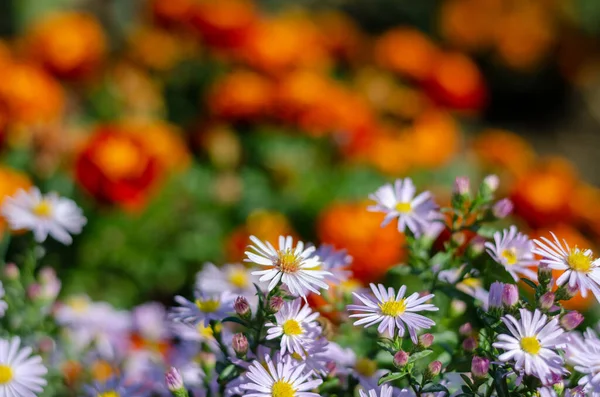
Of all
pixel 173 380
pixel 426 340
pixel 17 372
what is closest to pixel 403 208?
pixel 426 340

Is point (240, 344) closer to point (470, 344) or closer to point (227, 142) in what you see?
point (470, 344)

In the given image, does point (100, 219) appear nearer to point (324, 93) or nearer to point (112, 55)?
point (324, 93)

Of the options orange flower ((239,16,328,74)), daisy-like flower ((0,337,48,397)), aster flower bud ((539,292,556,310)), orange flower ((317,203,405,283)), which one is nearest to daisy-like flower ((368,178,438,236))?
aster flower bud ((539,292,556,310))

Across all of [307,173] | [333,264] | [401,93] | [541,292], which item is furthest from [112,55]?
[541,292]

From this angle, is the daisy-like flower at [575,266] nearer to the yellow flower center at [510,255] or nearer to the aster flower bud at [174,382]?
the yellow flower center at [510,255]

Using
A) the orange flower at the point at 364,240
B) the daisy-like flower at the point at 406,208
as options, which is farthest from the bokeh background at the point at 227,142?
the daisy-like flower at the point at 406,208

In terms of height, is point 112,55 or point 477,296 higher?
point 112,55
